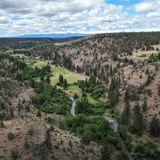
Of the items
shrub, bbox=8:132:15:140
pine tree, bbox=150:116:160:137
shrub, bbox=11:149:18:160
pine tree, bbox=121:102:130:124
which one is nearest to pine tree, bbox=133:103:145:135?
pine tree, bbox=150:116:160:137

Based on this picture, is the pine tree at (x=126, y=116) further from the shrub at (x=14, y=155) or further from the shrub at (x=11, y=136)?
the shrub at (x=14, y=155)

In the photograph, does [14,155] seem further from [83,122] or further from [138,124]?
[138,124]

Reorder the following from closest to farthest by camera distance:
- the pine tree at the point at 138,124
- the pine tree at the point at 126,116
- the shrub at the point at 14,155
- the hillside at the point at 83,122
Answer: the shrub at the point at 14,155, the hillside at the point at 83,122, the pine tree at the point at 138,124, the pine tree at the point at 126,116

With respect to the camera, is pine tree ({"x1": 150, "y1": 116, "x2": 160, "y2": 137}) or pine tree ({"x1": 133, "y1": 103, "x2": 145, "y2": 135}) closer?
pine tree ({"x1": 150, "y1": 116, "x2": 160, "y2": 137})

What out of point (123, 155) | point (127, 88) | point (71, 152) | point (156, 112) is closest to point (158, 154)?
point (123, 155)

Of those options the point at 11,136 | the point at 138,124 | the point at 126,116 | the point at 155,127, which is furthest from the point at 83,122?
the point at 11,136

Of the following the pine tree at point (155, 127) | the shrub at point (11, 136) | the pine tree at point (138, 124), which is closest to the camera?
the shrub at point (11, 136)

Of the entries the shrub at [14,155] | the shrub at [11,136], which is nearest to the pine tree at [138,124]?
the shrub at [11,136]

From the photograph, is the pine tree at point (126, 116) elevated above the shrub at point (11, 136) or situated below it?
below

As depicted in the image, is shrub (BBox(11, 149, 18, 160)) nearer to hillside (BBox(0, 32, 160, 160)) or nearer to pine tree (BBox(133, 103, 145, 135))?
hillside (BBox(0, 32, 160, 160))

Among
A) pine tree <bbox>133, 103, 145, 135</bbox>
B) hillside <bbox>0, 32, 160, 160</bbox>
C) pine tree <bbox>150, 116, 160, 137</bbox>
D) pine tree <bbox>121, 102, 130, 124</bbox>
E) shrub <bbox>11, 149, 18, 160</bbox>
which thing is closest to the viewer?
shrub <bbox>11, 149, 18, 160</bbox>

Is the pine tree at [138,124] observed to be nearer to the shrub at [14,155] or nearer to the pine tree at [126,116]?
the pine tree at [126,116]

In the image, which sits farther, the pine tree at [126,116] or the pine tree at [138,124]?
the pine tree at [126,116]
